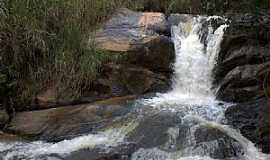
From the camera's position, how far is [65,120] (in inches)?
293

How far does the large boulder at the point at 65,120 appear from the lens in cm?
723

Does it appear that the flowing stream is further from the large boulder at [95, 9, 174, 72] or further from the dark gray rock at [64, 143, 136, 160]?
the large boulder at [95, 9, 174, 72]

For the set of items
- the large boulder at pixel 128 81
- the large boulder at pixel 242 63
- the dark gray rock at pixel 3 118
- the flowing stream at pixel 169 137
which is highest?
the large boulder at pixel 242 63

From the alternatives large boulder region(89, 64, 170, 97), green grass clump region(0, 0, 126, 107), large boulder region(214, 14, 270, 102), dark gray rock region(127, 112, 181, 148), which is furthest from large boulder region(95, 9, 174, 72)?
dark gray rock region(127, 112, 181, 148)

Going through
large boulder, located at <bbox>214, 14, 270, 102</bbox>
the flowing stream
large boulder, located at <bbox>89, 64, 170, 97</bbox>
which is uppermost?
large boulder, located at <bbox>214, 14, 270, 102</bbox>

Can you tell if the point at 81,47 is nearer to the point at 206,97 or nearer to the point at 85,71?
the point at 85,71

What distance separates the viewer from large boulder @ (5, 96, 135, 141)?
7.23 m

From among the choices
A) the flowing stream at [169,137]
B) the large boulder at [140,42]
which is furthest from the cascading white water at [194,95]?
the large boulder at [140,42]

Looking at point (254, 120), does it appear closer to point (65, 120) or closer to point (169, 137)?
point (169, 137)

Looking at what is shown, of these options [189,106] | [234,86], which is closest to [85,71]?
[189,106]

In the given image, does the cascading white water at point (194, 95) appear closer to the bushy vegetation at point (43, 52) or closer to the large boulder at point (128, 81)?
the large boulder at point (128, 81)

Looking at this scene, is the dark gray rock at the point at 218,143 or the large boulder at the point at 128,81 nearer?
the dark gray rock at the point at 218,143

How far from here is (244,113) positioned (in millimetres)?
7129

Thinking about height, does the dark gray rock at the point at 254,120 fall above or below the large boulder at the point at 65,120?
above
